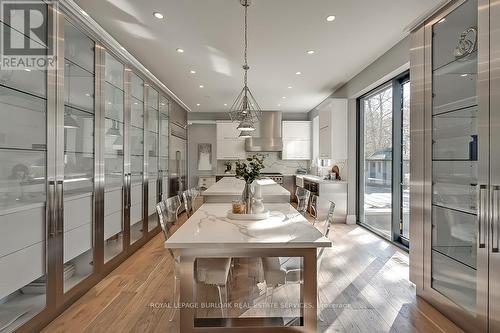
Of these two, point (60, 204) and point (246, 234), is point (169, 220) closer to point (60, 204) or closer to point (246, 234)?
point (60, 204)

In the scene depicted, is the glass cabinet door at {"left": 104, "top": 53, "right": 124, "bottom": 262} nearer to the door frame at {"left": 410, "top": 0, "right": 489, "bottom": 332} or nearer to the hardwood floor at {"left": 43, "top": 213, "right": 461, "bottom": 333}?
the hardwood floor at {"left": 43, "top": 213, "right": 461, "bottom": 333}

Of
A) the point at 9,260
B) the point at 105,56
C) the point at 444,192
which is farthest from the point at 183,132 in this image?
the point at 444,192

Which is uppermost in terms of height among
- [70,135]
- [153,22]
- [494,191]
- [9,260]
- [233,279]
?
[153,22]

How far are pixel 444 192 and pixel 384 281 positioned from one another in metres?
1.18

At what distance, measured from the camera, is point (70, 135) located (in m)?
2.51

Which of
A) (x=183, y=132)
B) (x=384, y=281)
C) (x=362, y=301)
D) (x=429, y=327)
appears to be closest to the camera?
(x=429, y=327)

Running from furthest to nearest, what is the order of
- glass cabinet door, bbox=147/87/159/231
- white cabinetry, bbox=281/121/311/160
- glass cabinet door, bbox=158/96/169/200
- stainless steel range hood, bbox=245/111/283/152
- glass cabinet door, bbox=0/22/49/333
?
1. white cabinetry, bbox=281/121/311/160
2. stainless steel range hood, bbox=245/111/283/152
3. glass cabinet door, bbox=158/96/169/200
4. glass cabinet door, bbox=147/87/159/231
5. glass cabinet door, bbox=0/22/49/333

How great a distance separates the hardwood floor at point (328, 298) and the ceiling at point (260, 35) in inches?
106

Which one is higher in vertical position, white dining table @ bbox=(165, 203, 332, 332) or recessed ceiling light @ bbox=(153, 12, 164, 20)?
recessed ceiling light @ bbox=(153, 12, 164, 20)

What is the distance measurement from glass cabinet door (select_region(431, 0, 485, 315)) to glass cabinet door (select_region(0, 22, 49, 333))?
3.22 m

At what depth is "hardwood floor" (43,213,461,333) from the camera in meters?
2.14

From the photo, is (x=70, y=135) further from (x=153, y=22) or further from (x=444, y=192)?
(x=444, y=192)

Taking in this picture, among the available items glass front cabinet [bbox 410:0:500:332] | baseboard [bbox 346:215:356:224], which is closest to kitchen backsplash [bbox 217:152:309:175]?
baseboard [bbox 346:215:356:224]

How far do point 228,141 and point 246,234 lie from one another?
623cm
